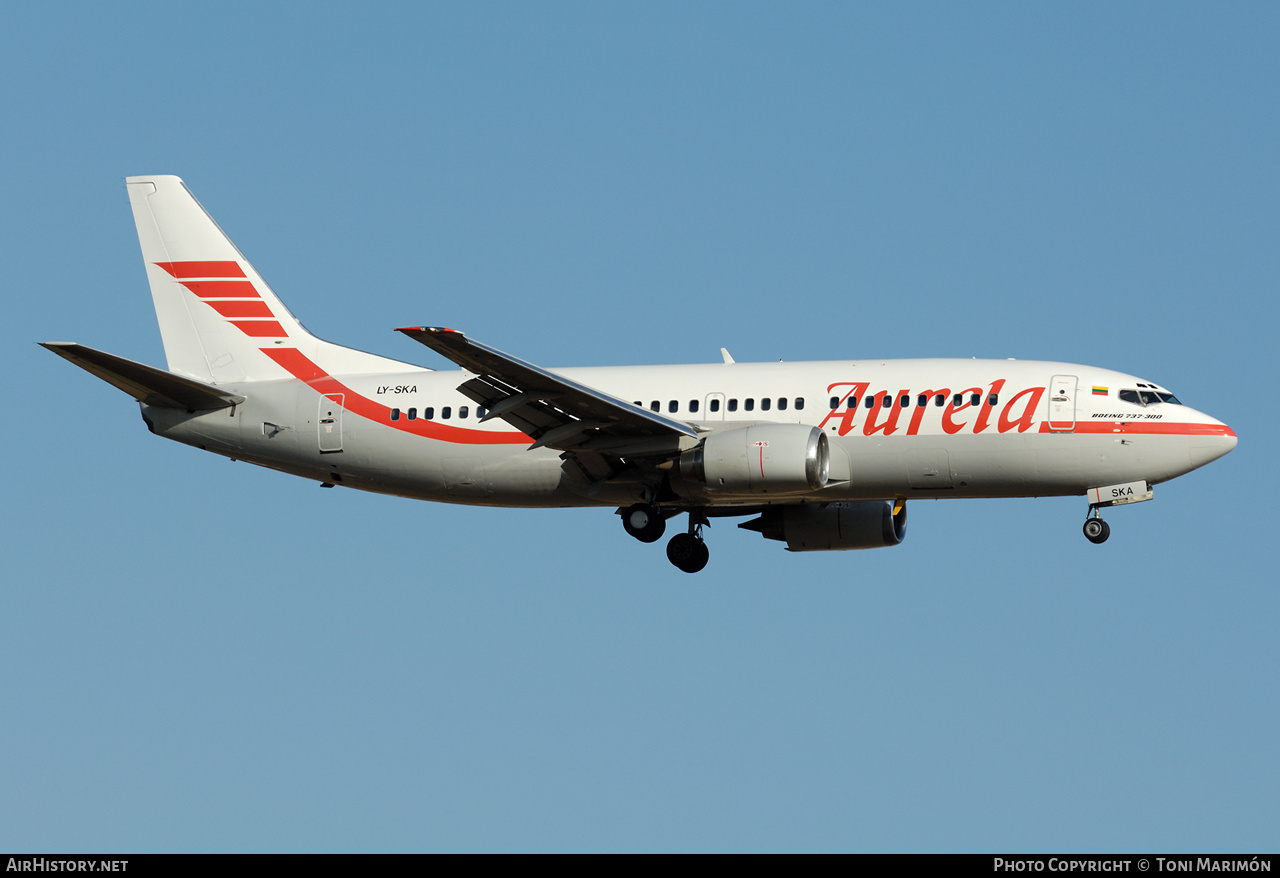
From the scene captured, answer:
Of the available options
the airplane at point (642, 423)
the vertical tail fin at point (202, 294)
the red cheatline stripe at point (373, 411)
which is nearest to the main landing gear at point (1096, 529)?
the airplane at point (642, 423)

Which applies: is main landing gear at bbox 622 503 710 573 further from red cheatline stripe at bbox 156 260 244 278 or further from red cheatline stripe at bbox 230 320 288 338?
red cheatline stripe at bbox 156 260 244 278

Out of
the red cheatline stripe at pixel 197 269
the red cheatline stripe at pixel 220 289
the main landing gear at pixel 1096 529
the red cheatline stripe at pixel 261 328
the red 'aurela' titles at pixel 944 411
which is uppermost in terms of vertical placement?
the red cheatline stripe at pixel 197 269

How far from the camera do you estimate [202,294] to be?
44.7m

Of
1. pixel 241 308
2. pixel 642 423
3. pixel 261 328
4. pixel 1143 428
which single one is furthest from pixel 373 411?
pixel 1143 428

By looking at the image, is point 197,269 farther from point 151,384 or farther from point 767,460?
point 767,460

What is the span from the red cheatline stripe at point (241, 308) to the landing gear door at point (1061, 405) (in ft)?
67.8

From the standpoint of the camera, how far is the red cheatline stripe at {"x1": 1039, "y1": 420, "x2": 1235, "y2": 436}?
1479 inches

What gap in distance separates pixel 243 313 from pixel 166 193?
4244mm

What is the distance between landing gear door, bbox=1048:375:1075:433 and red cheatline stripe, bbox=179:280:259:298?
2133 centimetres

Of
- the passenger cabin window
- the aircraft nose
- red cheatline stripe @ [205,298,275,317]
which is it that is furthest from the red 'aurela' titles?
red cheatline stripe @ [205,298,275,317]

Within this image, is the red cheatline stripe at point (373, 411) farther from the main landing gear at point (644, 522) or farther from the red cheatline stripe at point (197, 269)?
the main landing gear at point (644, 522)

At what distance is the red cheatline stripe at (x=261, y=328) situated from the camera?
44.1 m

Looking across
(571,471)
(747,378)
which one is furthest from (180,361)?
(747,378)
